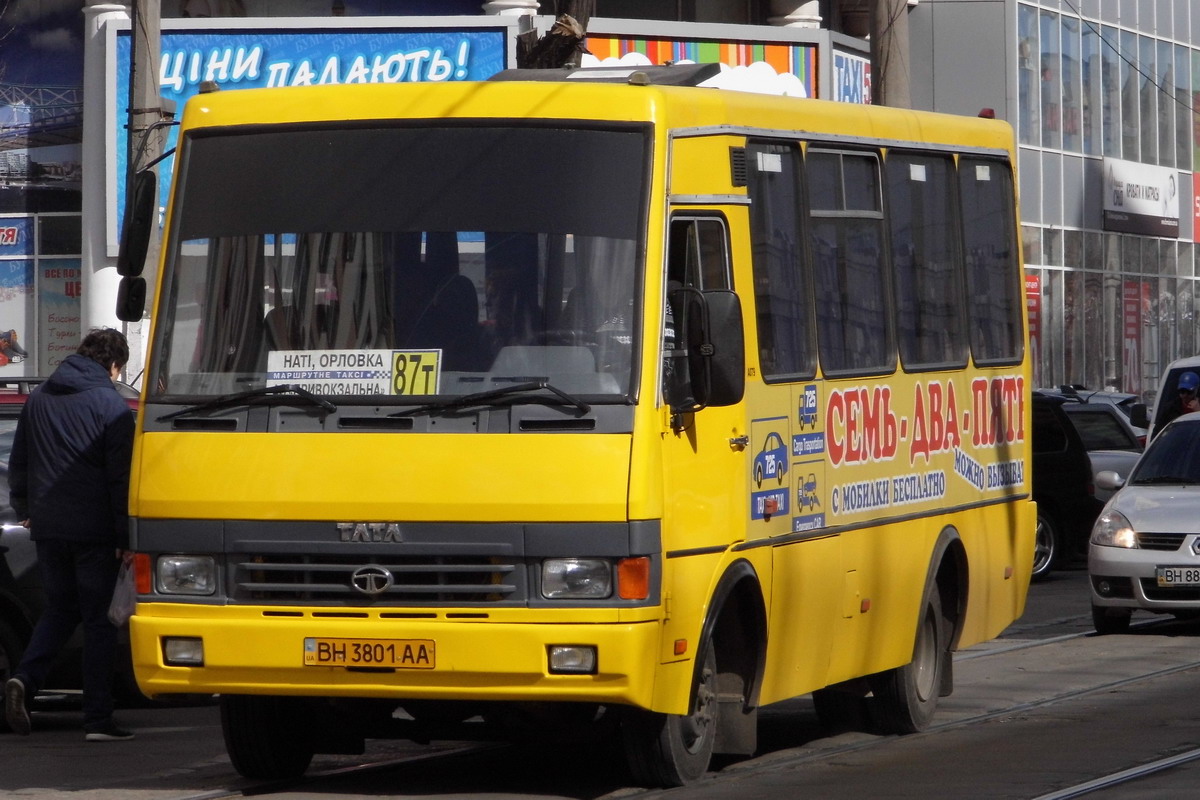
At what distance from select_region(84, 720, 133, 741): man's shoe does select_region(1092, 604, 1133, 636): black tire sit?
25.1ft

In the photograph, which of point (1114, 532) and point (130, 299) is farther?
point (1114, 532)

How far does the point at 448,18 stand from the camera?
90.6 ft

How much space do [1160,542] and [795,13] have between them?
20.1 metres

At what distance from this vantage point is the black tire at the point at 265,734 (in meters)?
8.40

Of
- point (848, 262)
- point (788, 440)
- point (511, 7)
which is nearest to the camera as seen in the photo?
point (788, 440)

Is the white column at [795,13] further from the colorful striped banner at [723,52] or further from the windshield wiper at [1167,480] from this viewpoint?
the windshield wiper at [1167,480]

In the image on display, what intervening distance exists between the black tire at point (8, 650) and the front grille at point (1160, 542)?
25.6ft

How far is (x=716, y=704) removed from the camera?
27.2 ft

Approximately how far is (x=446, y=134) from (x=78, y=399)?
2.64 metres

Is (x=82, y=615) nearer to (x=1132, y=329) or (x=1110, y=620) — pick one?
(x=1110, y=620)

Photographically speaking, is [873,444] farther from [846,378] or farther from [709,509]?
[709,509]

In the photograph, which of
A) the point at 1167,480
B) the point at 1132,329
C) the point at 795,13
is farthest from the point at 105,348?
the point at 1132,329

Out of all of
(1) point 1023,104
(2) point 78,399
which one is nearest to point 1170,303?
(1) point 1023,104

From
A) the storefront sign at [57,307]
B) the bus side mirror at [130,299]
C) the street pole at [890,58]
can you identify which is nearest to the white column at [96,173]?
the storefront sign at [57,307]
